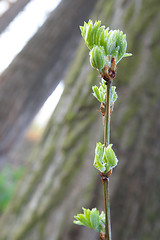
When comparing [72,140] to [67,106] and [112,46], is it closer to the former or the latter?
[67,106]

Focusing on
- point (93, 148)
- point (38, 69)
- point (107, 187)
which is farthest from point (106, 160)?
point (38, 69)

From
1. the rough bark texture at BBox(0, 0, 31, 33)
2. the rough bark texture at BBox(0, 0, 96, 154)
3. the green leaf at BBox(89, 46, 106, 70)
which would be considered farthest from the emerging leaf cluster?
the rough bark texture at BBox(0, 0, 31, 33)

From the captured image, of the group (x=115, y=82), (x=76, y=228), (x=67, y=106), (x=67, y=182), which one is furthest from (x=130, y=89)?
(x=76, y=228)

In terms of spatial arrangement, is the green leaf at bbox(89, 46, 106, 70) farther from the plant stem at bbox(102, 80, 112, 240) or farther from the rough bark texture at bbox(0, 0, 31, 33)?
the rough bark texture at bbox(0, 0, 31, 33)

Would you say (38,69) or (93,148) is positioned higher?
(38,69)

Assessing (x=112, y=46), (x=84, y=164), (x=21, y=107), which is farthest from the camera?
(x=21, y=107)

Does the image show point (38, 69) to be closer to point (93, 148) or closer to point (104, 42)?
point (93, 148)
